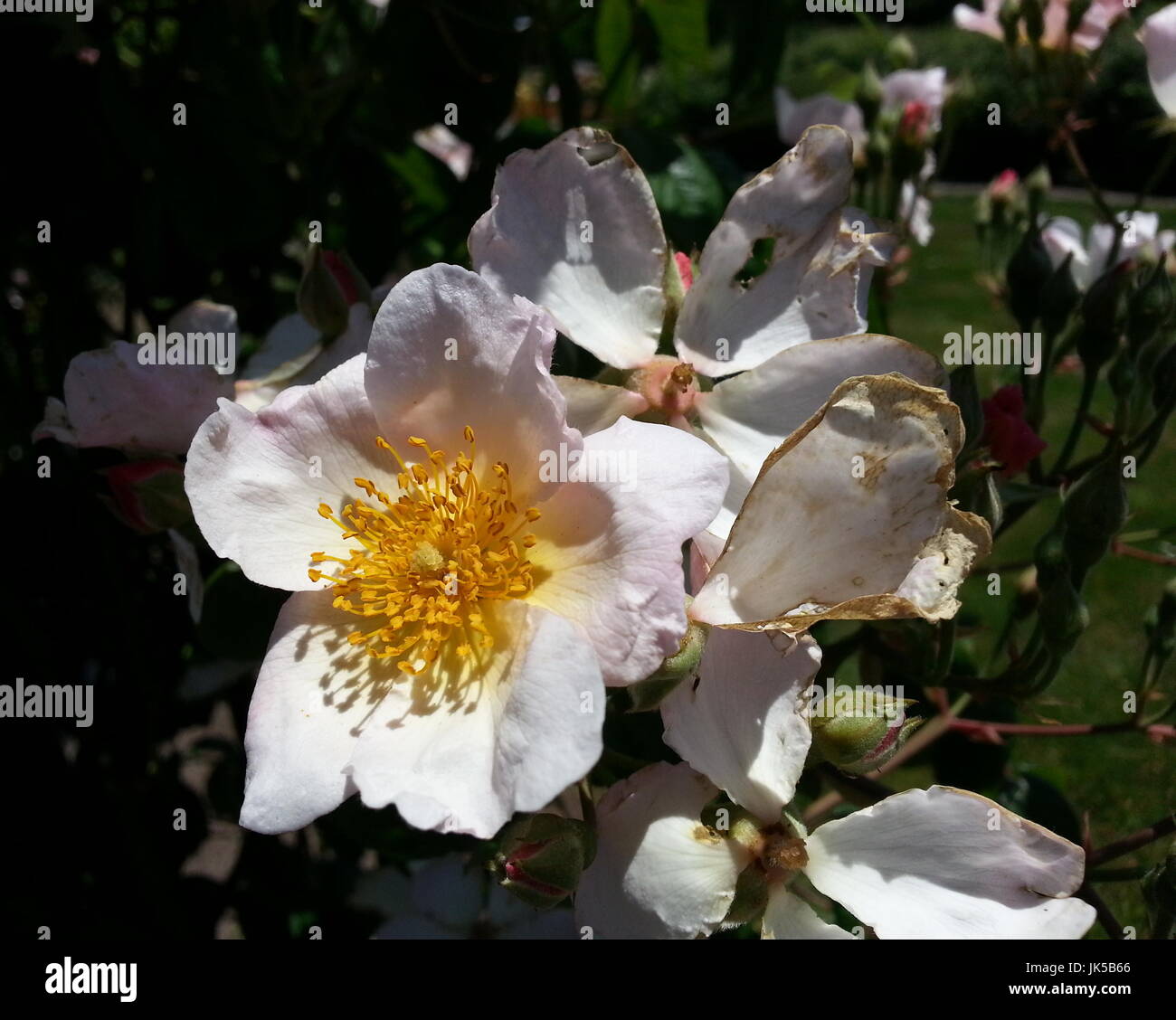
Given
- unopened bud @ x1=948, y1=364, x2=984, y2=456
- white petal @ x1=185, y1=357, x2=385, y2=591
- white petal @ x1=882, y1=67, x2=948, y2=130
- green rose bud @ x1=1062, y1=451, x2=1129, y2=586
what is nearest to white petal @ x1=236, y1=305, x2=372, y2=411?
white petal @ x1=185, y1=357, x2=385, y2=591

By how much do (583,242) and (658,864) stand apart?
50 cm

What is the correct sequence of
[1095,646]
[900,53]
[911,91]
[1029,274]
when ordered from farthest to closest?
[1095,646]
[900,53]
[911,91]
[1029,274]

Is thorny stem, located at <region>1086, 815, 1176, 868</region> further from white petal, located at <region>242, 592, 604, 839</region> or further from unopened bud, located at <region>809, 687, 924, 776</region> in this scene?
white petal, located at <region>242, 592, 604, 839</region>

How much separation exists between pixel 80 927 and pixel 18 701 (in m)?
0.30

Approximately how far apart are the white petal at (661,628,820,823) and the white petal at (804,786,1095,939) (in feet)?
0.26

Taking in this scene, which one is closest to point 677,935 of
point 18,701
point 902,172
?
point 18,701

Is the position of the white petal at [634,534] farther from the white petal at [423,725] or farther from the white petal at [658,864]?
the white petal at [658,864]

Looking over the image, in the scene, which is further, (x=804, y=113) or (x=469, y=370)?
(x=804, y=113)

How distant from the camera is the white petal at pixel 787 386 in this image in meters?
0.82

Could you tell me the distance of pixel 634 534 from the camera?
0.74 m

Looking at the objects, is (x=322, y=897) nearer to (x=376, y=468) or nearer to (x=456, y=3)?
(x=376, y=468)

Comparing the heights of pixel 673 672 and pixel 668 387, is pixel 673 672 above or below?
below

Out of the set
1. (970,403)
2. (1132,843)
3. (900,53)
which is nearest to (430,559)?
(970,403)

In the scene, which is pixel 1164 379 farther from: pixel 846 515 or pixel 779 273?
pixel 846 515
